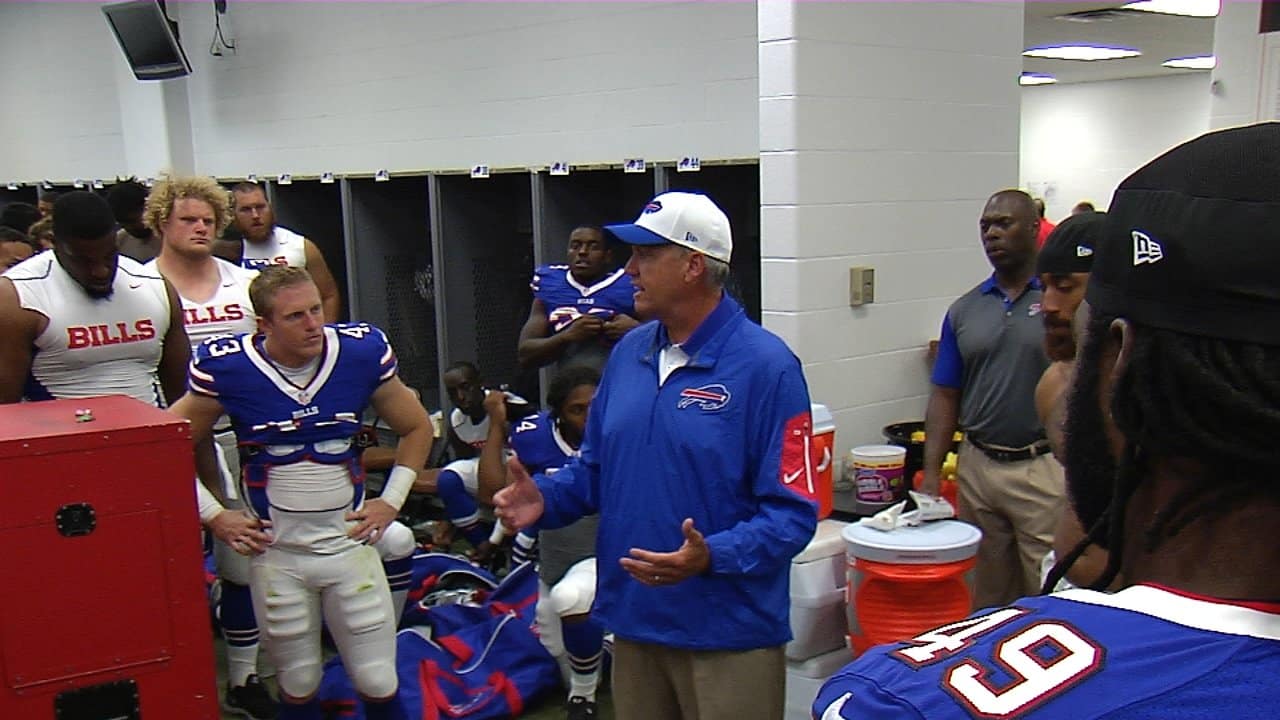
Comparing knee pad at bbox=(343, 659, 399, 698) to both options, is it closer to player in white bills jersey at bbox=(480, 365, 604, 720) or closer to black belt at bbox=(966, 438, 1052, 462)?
player in white bills jersey at bbox=(480, 365, 604, 720)

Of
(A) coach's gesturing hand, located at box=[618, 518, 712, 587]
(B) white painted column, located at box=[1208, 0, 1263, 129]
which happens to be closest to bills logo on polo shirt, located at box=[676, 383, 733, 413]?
(A) coach's gesturing hand, located at box=[618, 518, 712, 587]

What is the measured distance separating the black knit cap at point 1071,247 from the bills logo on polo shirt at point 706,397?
3.40 feet

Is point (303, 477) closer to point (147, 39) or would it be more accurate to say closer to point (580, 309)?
point (580, 309)

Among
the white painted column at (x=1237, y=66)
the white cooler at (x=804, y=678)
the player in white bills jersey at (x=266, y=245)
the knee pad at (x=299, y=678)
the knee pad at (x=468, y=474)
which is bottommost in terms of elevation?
the white cooler at (x=804, y=678)

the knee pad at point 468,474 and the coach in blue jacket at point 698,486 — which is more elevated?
the coach in blue jacket at point 698,486

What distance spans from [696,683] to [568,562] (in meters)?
1.44

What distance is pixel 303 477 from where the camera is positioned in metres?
3.31

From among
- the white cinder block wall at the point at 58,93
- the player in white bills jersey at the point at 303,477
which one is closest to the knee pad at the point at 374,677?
the player in white bills jersey at the point at 303,477

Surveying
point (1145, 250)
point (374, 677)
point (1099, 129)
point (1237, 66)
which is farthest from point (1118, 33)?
point (1145, 250)

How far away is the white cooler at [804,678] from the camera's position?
3480 millimetres

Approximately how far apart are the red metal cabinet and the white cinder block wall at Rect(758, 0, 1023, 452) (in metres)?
2.16

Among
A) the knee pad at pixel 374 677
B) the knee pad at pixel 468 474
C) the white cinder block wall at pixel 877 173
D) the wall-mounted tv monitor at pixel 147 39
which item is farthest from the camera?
the wall-mounted tv monitor at pixel 147 39

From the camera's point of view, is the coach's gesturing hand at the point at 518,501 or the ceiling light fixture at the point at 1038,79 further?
the ceiling light fixture at the point at 1038,79

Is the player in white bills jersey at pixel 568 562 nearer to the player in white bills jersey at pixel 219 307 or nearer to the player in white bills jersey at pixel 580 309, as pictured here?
the player in white bills jersey at pixel 580 309
